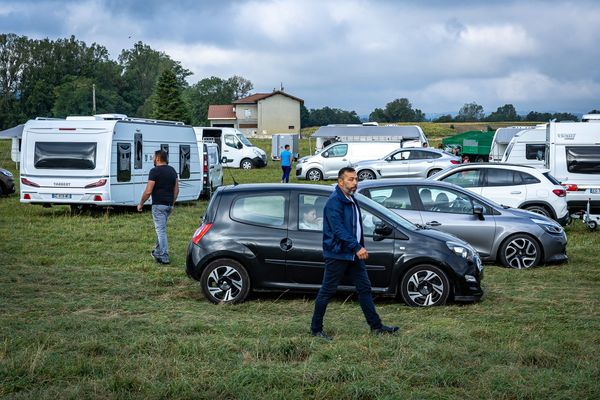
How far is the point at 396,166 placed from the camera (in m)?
30.7

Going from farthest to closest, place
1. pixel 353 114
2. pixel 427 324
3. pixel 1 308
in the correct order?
pixel 353 114, pixel 1 308, pixel 427 324

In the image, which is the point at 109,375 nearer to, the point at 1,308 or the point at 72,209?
the point at 1,308

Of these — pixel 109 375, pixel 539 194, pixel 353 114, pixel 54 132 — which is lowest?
pixel 109 375

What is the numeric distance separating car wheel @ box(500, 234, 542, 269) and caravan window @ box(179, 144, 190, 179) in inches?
503

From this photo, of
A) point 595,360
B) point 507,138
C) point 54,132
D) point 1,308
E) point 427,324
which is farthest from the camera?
point 507,138

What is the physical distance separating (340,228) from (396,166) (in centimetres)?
2377

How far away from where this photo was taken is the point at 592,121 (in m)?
19.9

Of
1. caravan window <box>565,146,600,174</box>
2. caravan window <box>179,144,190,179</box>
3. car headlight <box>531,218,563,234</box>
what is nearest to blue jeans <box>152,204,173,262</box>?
car headlight <box>531,218,563,234</box>

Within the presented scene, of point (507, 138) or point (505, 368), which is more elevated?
point (507, 138)

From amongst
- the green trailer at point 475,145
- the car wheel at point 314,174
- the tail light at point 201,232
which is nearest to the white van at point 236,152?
the car wheel at point 314,174

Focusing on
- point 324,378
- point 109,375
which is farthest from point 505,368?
point 109,375

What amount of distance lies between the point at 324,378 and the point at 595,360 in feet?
7.91

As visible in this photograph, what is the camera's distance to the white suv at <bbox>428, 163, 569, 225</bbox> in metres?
16.4

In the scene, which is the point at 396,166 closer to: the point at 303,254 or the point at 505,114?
the point at 303,254
